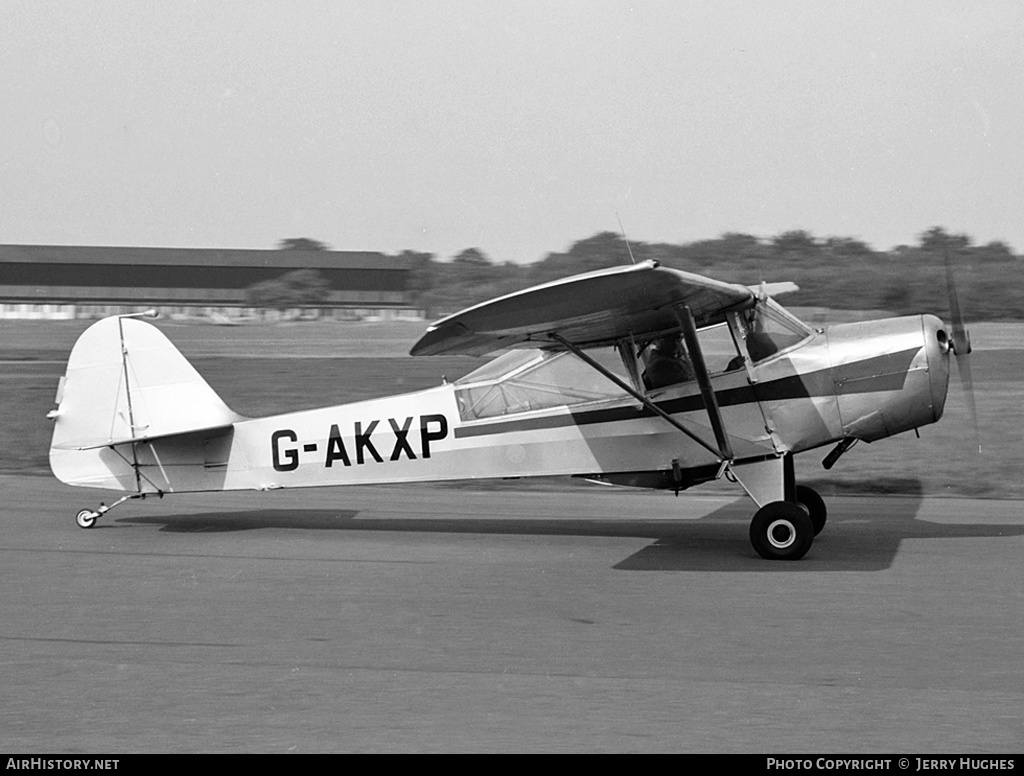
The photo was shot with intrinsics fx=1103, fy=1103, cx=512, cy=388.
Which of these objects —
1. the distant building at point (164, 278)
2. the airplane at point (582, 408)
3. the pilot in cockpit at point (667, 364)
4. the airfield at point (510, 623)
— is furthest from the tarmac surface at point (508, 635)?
the distant building at point (164, 278)

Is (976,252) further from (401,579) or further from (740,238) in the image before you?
(401,579)

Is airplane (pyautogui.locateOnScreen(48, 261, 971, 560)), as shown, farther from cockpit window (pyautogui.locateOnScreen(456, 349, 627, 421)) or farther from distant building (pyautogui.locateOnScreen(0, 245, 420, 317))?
distant building (pyautogui.locateOnScreen(0, 245, 420, 317))

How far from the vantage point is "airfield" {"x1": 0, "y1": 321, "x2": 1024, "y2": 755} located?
4.84m

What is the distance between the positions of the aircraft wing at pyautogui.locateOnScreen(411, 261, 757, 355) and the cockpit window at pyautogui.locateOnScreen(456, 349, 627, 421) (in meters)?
0.23

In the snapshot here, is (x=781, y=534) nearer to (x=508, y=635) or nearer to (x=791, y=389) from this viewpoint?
(x=791, y=389)

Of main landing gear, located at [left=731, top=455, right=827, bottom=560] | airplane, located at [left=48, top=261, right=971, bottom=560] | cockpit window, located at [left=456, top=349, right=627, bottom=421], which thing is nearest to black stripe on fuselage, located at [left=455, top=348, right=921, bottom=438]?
airplane, located at [left=48, top=261, right=971, bottom=560]

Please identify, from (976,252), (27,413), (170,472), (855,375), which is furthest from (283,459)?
(976,252)

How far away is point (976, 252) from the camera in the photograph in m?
28.3

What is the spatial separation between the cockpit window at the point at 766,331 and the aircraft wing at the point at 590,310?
0.21m

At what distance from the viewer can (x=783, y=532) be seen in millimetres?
9133

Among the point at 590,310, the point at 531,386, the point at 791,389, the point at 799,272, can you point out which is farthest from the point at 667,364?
the point at 799,272

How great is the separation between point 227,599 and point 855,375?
551cm

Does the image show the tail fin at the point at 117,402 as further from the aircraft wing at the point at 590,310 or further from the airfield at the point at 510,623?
the aircraft wing at the point at 590,310

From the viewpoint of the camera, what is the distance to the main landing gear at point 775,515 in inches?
358
